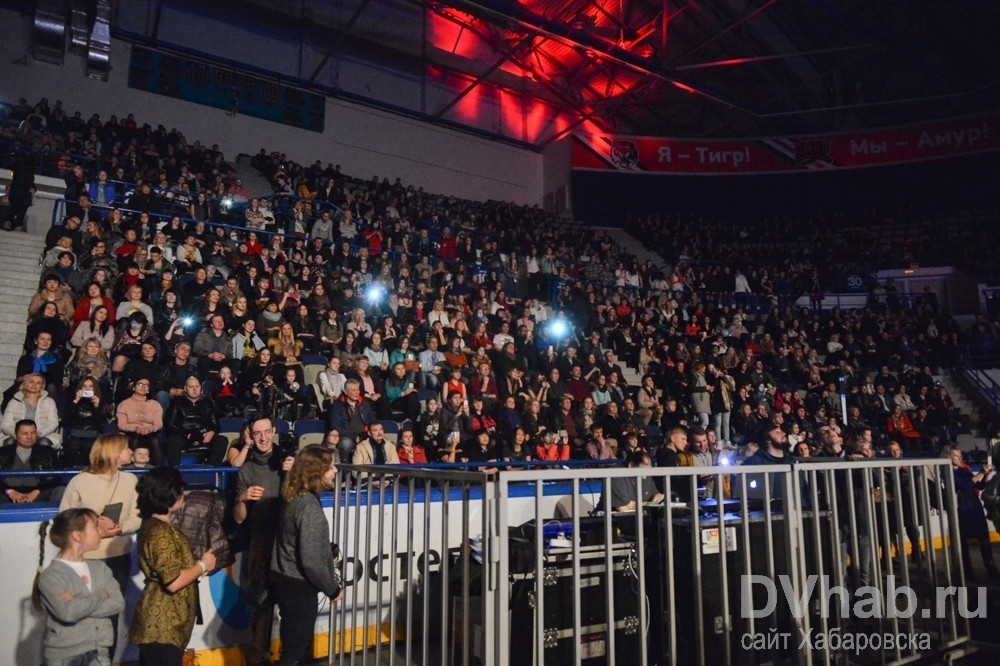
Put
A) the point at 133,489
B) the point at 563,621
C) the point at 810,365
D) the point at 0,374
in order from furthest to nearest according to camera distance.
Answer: the point at 810,365, the point at 0,374, the point at 133,489, the point at 563,621

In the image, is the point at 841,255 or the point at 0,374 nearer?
the point at 0,374

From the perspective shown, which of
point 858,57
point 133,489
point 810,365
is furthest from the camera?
point 858,57

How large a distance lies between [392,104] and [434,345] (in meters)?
13.4

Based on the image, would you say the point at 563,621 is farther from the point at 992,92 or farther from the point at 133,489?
the point at 992,92

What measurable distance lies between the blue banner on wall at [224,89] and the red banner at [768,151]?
967cm

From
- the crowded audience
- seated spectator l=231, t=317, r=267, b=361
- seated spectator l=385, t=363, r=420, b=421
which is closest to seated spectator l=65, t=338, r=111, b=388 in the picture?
the crowded audience

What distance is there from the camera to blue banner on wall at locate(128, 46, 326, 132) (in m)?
17.5

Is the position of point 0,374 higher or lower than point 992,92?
lower

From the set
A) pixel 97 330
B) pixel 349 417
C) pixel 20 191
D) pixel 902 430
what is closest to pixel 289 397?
pixel 349 417

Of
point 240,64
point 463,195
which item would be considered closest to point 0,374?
point 240,64

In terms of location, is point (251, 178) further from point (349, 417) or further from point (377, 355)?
→ point (349, 417)

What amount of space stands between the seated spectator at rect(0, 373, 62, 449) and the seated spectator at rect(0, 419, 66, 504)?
0.69 feet

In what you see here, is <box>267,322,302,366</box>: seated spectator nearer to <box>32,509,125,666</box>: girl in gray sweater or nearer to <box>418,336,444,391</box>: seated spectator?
<box>418,336,444,391</box>: seated spectator

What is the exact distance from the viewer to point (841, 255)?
21.6 meters
